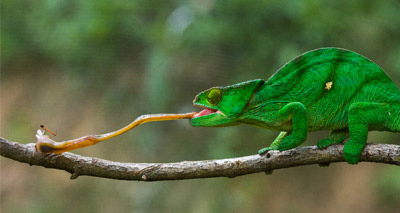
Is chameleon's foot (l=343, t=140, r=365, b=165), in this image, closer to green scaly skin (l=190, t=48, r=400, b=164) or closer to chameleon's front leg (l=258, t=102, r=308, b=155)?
green scaly skin (l=190, t=48, r=400, b=164)

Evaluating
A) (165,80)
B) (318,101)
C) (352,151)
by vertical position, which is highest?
(165,80)

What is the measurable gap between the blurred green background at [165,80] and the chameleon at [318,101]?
156cm

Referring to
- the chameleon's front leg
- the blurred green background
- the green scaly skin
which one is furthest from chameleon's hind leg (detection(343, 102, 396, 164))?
the blurred green background

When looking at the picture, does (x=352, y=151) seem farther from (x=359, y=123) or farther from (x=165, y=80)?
(x=165, y=80)

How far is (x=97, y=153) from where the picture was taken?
11.8 ft

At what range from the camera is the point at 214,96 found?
117cm

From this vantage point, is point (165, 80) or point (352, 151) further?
point (165, 80)

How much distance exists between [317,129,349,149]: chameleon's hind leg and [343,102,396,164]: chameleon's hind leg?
0.20 feet

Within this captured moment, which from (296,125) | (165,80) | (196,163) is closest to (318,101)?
(296,125)

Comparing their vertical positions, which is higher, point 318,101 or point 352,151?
point 318,101

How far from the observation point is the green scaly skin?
1.14 m

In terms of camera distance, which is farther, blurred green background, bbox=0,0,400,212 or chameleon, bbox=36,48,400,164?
blurred green background, bbox=0,0,400,212

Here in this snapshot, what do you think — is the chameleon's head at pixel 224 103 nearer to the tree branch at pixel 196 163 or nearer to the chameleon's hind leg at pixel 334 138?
the tree branch at pixel 196 163

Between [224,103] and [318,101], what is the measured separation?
0.25 m
